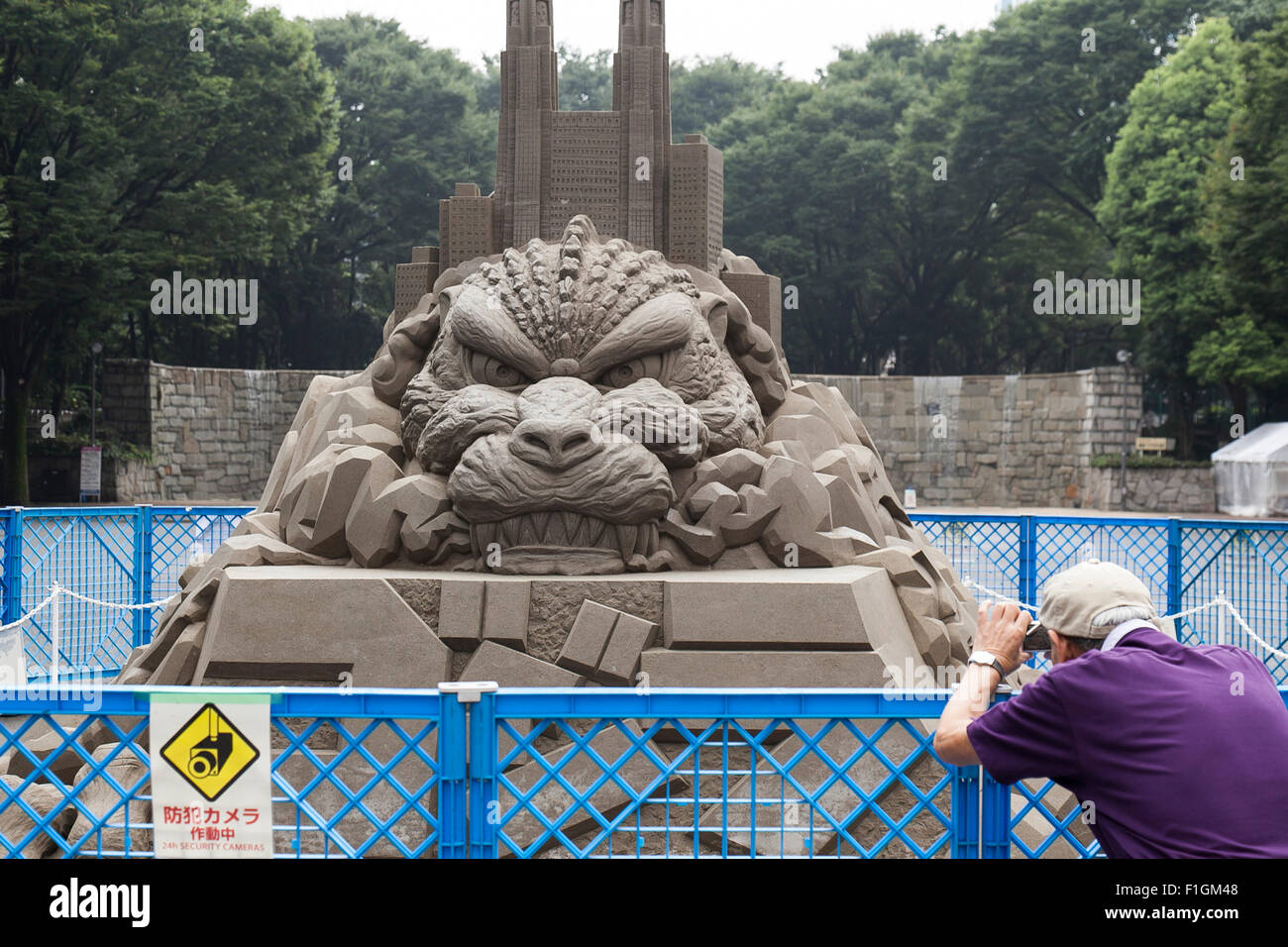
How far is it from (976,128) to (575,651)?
26124mm

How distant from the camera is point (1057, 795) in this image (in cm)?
548

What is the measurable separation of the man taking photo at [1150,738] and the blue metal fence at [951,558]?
6.90 metres

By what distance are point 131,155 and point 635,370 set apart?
17.3 meters

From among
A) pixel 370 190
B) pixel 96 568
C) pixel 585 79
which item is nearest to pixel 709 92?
pixel 585 79

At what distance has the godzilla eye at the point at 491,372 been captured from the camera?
6527 mm

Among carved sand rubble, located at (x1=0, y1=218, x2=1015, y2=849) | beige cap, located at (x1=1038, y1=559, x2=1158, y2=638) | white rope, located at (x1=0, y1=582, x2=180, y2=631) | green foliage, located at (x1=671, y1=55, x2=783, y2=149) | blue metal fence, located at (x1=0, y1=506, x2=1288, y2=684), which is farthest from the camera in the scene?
green foliage, located at (x1=671, y1=55, x2=783, y2=149)

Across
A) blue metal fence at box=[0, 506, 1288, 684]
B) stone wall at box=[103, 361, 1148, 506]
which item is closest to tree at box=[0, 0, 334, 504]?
stone wall at box=[103, 361, 1148, 506]

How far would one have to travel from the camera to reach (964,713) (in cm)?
286

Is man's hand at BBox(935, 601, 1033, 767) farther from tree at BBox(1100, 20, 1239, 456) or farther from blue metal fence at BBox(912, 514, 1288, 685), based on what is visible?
tree at BBox(1100, 20, 1239, 456)

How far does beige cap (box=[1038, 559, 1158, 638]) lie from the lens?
2.71 m

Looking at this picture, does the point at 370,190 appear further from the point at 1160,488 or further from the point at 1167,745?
the point at 1167,745

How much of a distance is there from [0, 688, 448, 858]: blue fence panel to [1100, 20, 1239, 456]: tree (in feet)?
69.9
